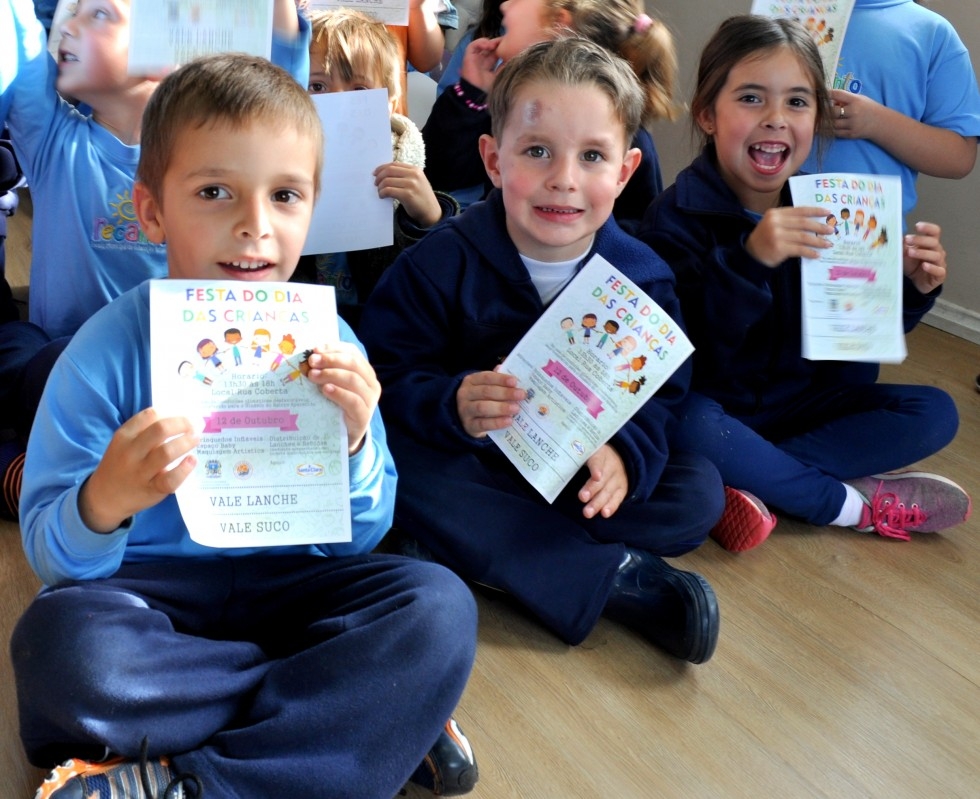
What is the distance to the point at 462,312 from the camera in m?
1.49

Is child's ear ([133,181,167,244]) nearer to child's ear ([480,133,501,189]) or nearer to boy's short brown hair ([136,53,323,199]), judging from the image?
boy's short brown hair ([136,53,323,199])

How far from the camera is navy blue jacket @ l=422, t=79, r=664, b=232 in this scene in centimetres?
198

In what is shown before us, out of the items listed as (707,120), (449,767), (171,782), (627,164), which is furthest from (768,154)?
(171,782)

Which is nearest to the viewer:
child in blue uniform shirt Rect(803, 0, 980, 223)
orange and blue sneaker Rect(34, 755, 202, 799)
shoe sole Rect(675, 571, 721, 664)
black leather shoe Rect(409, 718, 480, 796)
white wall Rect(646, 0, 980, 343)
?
orange and blue sneaker Rect(34, 755, 202, 799)

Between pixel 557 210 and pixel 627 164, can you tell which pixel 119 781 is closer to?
pixel 557 210

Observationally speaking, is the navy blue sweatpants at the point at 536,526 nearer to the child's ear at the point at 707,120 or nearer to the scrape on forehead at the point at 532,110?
the scrape on forehead at the point at 532,110

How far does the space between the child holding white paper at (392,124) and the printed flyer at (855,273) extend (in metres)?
0.61

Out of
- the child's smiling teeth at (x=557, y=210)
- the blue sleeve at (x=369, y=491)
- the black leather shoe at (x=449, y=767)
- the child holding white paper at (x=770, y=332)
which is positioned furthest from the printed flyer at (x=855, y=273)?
the black leather shoe at (x=449, y=767)

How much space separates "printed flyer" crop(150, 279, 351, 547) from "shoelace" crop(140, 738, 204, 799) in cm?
20

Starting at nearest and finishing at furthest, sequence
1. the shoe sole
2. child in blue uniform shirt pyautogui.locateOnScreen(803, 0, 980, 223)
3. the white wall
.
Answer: the shoe sole
child in blue uniform shirt pyautogui.locateOnScreen(803, 0, 980, 223)
the white wall

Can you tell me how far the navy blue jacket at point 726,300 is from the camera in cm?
163

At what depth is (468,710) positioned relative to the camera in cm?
122

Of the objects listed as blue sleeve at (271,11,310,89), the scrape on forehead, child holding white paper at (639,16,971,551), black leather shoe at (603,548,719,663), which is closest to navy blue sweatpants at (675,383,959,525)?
child holding white paper at (639,16,971,551)

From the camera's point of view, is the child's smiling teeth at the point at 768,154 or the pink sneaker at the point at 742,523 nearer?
the pink sneaker at the point at 742,523
